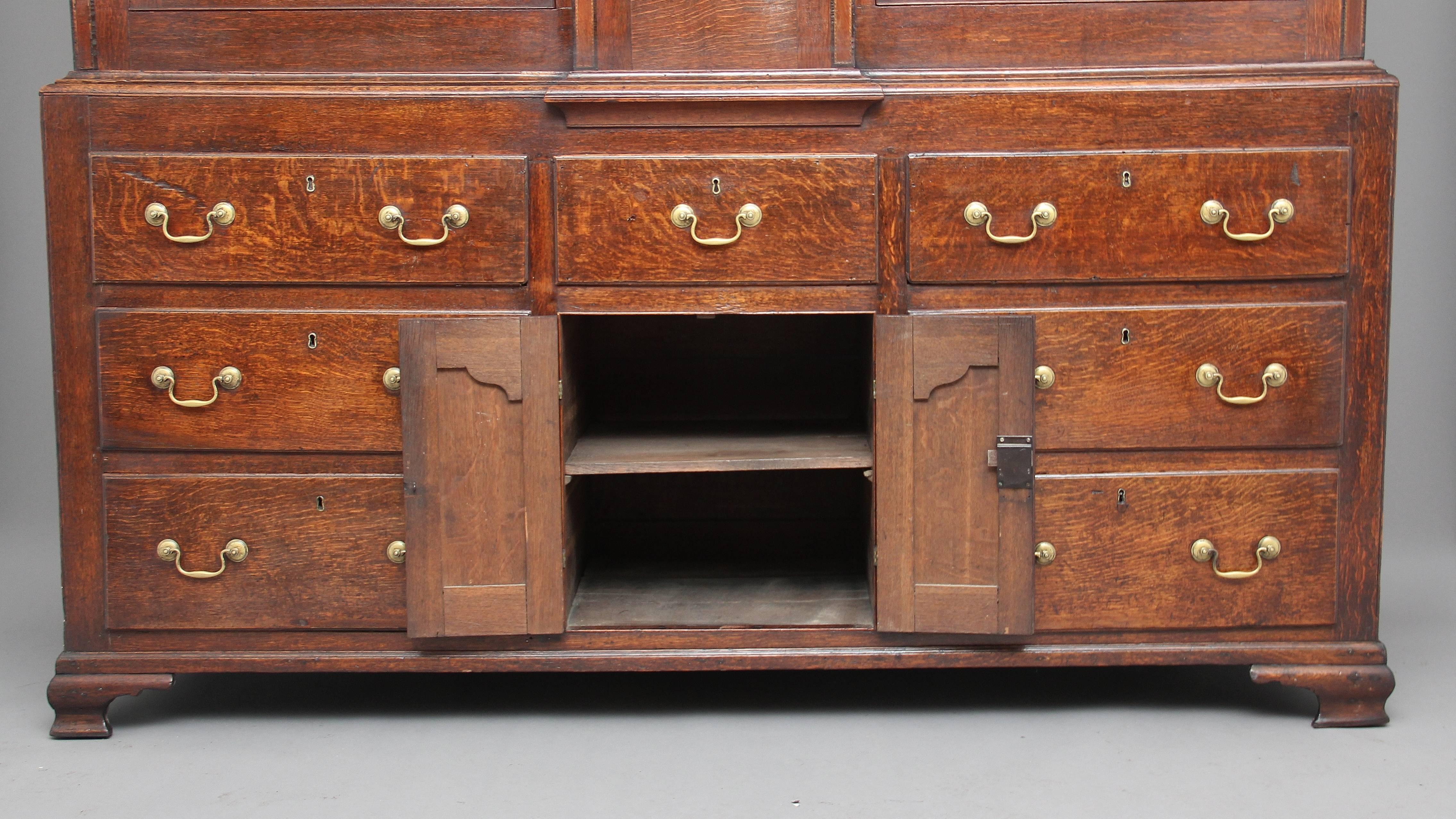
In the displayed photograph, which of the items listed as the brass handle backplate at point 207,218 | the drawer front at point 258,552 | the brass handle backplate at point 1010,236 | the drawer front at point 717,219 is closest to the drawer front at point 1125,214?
the brass handle backplate at point 1010,236

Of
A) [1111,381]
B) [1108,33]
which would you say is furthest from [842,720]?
[1108,33]

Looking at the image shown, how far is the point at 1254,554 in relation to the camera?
273cm

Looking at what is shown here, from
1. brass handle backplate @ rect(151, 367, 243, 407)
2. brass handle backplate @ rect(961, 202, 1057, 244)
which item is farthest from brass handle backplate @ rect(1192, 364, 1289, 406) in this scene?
brass handle backplate @ rect(151, 367, 243, 407)

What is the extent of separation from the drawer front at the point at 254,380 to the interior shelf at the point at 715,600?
53 cm

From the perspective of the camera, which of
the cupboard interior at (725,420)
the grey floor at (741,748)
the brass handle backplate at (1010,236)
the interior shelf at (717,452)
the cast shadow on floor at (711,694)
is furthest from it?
the cupboard interior at (725,420)

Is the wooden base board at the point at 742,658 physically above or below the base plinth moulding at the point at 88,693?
above

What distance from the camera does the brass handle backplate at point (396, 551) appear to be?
8.93 ft

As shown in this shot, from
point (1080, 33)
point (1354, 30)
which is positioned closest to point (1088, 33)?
point (1080, 33)

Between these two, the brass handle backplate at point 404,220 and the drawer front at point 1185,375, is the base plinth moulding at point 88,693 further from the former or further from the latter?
the drawer front at point 1185,375

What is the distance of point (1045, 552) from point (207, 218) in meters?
1.60

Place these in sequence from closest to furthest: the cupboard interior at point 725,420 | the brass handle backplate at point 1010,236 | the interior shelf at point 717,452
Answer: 1. the brass handle backplate at point 1010,236
2. the interior shelf at point 717,452
3. the cupboard interior at point 725,420

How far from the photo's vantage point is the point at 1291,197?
2.67 m

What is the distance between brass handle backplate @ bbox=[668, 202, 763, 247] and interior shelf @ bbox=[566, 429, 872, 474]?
0.41 meters

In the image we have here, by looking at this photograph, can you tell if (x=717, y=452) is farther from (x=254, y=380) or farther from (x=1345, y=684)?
(x=1345, y=684)
